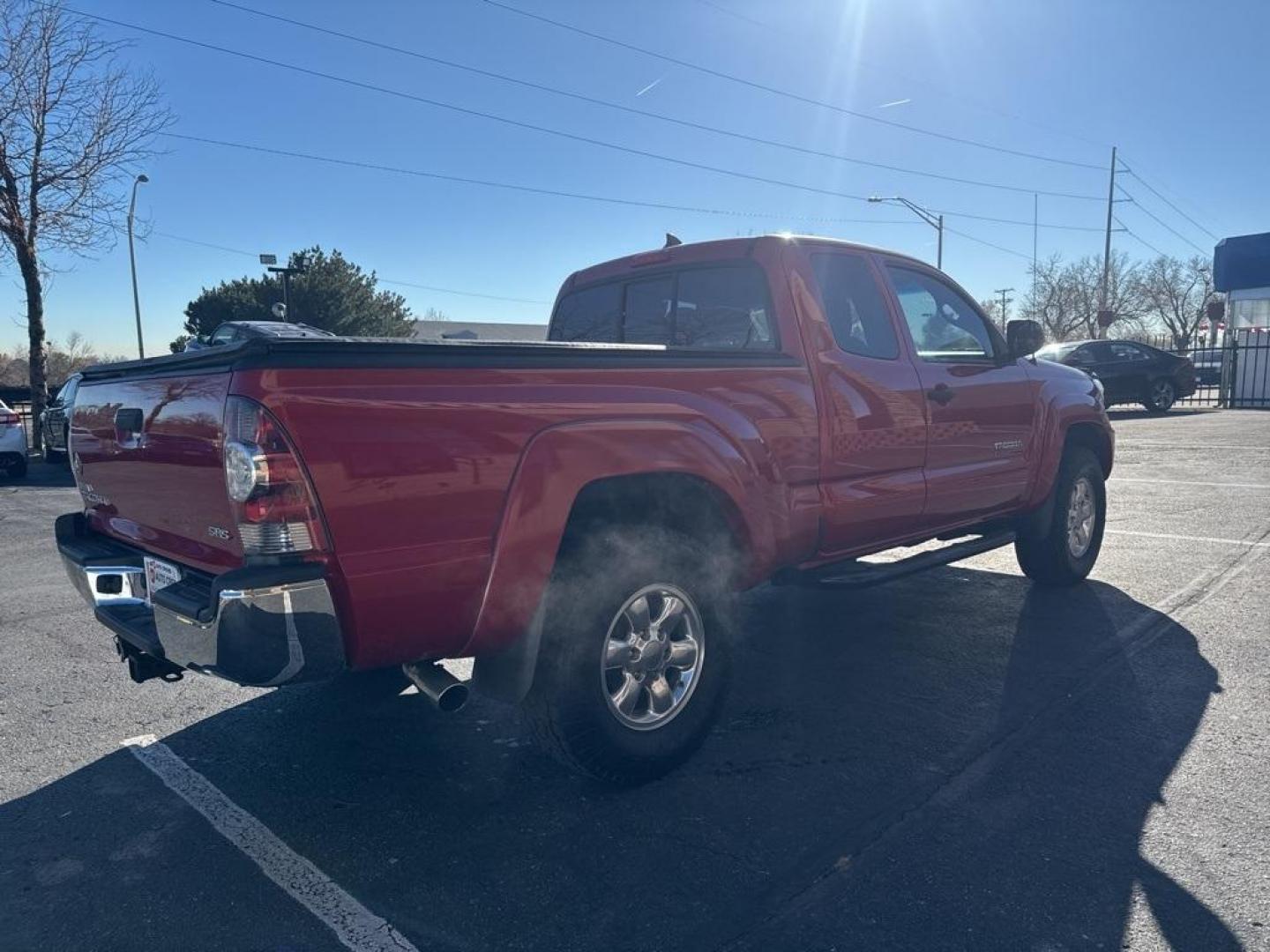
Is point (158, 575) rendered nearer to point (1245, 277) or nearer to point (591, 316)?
point (591, 316)

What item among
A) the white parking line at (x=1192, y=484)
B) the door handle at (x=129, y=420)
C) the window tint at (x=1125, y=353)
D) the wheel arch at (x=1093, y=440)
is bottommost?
the white parking line at (x=1192, y=484)

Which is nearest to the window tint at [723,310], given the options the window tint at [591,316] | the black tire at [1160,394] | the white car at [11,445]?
the window tint at [591,316]

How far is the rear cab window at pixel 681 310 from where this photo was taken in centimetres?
428

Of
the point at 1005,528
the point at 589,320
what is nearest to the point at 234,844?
the point at 589,320

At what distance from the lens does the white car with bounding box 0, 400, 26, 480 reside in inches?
500

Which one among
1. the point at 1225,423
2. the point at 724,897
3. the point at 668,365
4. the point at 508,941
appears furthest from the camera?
the point at 1225,423

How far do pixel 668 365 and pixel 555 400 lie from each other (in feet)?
1.87

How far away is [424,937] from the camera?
8.03 feet

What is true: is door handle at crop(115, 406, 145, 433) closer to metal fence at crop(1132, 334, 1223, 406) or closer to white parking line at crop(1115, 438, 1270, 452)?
white parking line at crop(1115, 438, 1270, 452)

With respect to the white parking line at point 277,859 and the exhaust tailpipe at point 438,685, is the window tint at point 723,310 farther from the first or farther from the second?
the white parking line at point 277,859

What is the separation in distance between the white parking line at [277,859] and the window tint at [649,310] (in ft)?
9.20

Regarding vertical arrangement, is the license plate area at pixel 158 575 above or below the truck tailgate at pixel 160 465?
below

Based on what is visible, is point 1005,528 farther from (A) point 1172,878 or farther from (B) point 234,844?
(B) point 234,844

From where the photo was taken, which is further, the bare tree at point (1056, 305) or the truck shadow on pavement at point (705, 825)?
the bare tree at point (1056, 305)
